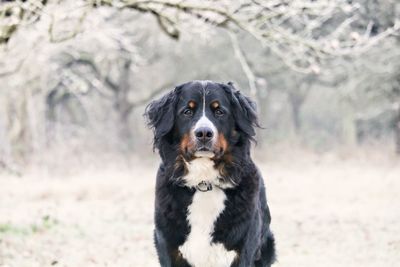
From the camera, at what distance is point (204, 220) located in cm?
517

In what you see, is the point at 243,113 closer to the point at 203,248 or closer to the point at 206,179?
the point at 206,179

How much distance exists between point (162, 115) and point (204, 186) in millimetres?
650

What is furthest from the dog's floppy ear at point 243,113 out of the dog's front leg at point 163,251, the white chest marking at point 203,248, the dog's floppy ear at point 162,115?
the dog's front leg at point 163,251

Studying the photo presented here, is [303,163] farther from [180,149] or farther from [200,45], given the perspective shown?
[180,149]

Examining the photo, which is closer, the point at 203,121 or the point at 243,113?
the point at 203,121

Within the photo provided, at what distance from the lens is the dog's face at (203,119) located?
5.11 meters

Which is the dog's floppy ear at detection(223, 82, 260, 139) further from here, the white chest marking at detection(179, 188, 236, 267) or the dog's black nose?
the white chest marking at detection(179, 188, 236, 267)

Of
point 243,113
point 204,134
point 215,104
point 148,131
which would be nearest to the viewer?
point 204,134

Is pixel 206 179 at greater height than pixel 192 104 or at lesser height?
lesser

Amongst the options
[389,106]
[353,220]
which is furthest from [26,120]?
[353,220]

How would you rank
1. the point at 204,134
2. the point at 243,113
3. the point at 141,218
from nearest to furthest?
the point at 204,134 → the point at 243,113 → the point at 141,218

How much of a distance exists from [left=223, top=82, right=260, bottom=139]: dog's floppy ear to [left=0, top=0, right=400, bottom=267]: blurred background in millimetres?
1946

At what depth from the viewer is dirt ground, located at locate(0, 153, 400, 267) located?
8631 mm

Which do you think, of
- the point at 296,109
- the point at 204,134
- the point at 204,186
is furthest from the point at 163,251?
the point at 296,109
